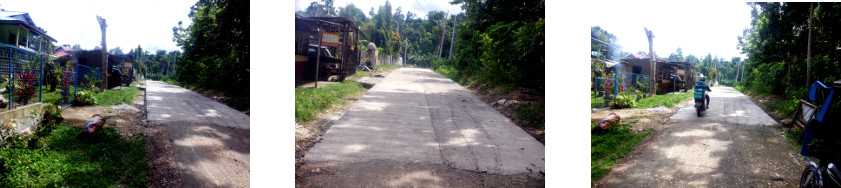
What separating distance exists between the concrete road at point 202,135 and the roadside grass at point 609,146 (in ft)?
7.22

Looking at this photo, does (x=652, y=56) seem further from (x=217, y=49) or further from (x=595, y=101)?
(x=217, y=49)

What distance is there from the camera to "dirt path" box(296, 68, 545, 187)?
268 centimetres

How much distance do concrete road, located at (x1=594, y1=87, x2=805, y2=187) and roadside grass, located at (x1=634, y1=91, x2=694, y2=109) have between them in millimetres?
82

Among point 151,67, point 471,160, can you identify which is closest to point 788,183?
point 471,160

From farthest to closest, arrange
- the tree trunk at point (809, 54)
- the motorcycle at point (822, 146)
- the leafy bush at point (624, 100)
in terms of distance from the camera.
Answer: the leafy bush at point (624, 100) < the tree trunk at point (809, 54) < the motorcycle at point (822, 146)

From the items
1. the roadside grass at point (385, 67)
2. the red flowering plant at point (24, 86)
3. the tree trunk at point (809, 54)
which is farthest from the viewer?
the roadside grass at point (385, 67)

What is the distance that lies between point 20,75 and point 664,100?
151 inches

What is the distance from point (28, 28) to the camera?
190 centimetres

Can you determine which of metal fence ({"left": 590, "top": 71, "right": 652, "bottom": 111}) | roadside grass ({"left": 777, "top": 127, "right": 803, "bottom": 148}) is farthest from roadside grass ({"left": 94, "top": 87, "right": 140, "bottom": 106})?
roadside grass ({"left": 777, "top": 127, "right": 803, "bottom": 148})

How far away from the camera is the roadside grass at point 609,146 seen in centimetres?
256

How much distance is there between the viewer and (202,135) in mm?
2512

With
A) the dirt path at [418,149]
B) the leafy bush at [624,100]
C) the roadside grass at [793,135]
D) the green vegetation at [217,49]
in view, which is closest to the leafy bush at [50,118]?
the green vegetation at [217,49]

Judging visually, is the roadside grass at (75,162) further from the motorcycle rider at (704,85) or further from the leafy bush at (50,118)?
the motorcycle rider at (704,85)

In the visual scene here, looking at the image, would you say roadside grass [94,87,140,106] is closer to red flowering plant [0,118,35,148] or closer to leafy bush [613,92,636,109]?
red flowering plant [0,118,35,148]
